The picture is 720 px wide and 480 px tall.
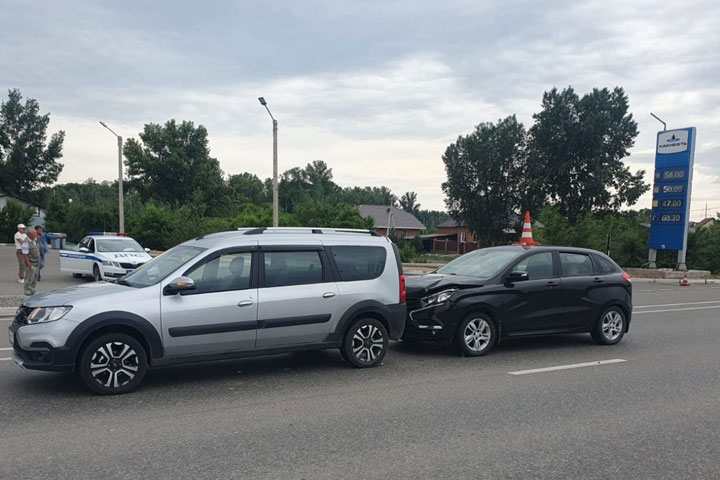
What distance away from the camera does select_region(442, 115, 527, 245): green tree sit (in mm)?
65750

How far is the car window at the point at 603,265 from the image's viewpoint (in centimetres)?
998

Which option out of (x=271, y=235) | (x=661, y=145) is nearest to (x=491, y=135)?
(x=661, y=145)

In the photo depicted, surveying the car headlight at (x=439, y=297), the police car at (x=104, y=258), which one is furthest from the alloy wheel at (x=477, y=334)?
the police car at (x=104, y=258)

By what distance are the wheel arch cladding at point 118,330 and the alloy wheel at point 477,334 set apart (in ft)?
13.9

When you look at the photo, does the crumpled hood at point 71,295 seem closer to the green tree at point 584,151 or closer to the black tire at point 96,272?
the black tire at point 96,272

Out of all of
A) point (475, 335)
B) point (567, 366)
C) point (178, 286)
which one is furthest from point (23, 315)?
point (567, 366)

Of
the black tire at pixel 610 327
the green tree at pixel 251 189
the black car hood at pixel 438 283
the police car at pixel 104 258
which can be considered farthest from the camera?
the green tree at pixel 251 189

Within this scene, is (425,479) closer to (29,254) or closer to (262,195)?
(29,254)

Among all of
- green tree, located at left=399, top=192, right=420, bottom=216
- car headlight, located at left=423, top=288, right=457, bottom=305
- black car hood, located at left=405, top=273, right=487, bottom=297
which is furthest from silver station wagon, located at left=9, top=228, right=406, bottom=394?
green tree, located at left=399, top=192, right=420, bottom=216

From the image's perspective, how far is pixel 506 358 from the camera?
28.4ft

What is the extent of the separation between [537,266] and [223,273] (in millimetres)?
5003

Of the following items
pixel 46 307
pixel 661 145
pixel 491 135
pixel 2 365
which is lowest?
pixel 2 365

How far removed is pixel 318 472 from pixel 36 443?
2370mm

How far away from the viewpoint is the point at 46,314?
240 inches
